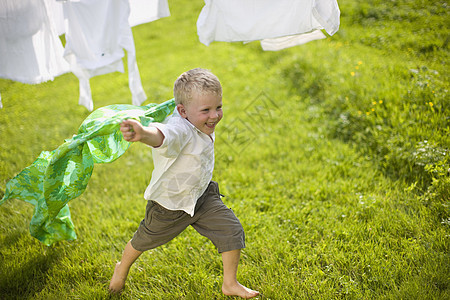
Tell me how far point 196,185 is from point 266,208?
1279 mm

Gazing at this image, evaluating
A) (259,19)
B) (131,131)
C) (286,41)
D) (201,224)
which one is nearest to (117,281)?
(201,224)

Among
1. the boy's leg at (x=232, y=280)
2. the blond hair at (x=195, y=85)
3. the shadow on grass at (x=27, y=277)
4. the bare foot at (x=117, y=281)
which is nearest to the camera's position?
the blond hair at (x=195, y=85)

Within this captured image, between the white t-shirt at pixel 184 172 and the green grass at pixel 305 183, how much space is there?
73 centimetres

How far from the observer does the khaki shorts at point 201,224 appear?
2309 mm

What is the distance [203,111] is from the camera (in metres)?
2.13

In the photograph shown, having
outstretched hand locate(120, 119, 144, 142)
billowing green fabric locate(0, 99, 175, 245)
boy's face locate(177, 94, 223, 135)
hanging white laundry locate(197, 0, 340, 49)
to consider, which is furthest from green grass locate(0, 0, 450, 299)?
hanging white laundry locate(197, 0, 340, 49)

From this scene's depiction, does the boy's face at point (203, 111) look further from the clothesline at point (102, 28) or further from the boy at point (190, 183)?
the clothesline at point (102, 28)

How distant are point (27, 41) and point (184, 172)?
1613mm

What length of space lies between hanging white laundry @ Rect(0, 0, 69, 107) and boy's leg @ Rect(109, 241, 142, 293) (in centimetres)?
149

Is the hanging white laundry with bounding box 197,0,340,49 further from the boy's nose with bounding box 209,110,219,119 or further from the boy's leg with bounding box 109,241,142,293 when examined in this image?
the boy's leg with bounding box 109,241,142,293

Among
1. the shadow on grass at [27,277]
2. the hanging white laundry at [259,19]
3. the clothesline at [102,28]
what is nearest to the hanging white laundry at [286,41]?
the clothesline at [102,28]

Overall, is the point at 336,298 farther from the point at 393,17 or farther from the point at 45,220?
the point at 393,17

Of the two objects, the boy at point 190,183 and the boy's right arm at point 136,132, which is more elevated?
the boy's right arm at point 136,132

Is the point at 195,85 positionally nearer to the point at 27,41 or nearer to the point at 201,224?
the point at 201,224
